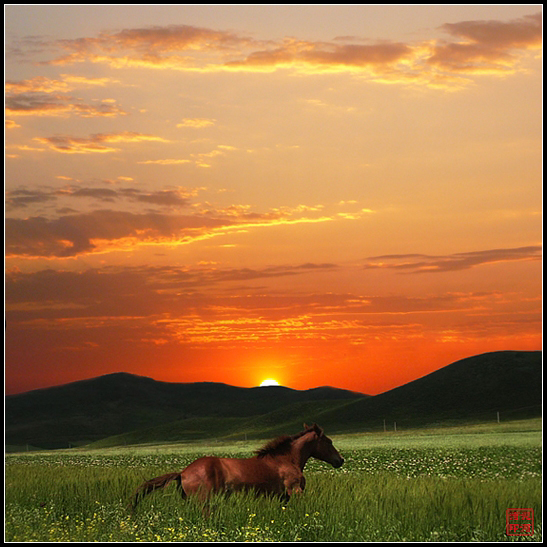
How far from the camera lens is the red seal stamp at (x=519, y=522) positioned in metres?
16.8

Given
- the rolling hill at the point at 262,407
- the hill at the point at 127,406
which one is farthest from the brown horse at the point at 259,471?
the hill at the point at 127,406

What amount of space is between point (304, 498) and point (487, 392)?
288ft

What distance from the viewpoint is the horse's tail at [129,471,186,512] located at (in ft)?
57.3

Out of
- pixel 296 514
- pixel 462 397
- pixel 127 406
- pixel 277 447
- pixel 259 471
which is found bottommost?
pixel 127 406

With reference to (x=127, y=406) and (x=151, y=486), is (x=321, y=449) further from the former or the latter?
(x=127, y=406)

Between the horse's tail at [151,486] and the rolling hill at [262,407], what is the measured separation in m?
77.8

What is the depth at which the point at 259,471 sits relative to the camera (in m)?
18.5

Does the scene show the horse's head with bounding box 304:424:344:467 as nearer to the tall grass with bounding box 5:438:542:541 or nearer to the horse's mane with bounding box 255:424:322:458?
the horse's mane with bounding box 255:424:322:458

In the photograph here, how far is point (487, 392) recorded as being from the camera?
100 meters

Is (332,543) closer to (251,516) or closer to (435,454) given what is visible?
(251,516)

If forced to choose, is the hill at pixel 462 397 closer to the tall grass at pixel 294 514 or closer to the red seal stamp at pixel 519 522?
the tall grass at pixel 294 514

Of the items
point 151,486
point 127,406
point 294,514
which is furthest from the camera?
point 127,406

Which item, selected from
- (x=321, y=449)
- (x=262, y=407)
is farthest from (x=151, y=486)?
(x=262, y=407)

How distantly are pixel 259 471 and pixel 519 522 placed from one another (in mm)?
6643
